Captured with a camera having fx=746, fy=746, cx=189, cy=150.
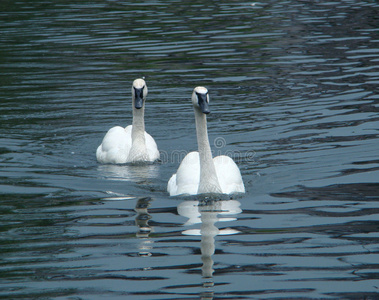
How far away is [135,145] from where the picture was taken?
12.4 meters

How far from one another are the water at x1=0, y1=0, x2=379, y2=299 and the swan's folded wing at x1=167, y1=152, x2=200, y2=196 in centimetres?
17

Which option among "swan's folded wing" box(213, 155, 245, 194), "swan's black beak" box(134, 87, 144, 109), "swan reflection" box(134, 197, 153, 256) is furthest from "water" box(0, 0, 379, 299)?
"swan's black beak" box(134, 87, 144, 109)

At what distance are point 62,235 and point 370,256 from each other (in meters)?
3.25

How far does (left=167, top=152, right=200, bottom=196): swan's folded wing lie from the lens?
9.78 m

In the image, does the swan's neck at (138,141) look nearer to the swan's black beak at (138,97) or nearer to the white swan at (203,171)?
the swan's black beak at (138,97)

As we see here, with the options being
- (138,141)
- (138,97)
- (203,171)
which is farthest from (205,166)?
(138,97)

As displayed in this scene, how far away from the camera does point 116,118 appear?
50.4ft

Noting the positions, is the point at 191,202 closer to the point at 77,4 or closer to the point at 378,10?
the point at 378,10

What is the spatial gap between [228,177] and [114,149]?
10.3 ft

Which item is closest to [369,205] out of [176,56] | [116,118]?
[116,118]

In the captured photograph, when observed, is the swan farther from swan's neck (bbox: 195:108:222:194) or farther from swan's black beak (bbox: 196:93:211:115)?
swan's black beak (bbox: 196:93:211:115)

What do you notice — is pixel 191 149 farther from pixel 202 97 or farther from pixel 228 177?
pixel 202 97

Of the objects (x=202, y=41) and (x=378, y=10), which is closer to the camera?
(x=202, y=41)

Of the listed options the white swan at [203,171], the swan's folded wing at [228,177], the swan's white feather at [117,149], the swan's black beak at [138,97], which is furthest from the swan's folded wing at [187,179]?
the swan's black beak at [138,97]
